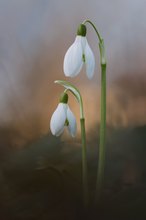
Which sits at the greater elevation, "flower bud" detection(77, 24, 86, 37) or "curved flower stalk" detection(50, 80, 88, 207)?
"flower bud" detection(77, 24, 86, 37)

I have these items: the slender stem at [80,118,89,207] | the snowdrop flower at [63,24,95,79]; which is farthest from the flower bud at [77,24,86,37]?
the slender stem at [80,118,89,207]

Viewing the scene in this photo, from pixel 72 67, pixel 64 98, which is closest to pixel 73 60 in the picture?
pixel 72 67

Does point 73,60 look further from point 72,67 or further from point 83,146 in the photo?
point 83,146

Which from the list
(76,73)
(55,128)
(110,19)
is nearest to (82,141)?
(55,128)

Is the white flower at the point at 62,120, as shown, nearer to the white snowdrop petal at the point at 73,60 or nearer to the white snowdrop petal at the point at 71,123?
the white snowdrop petal at the point at 71,123

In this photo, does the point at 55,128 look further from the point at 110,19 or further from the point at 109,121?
the point at 110,19

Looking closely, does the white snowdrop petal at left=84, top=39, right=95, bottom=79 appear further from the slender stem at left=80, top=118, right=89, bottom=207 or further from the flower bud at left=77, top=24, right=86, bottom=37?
the slender stem at left=80, top=118, right=89, bottom=207

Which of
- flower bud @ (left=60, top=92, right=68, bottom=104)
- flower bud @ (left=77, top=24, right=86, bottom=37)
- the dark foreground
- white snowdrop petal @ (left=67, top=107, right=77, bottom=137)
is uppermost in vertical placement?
flower bud @ (left=77, top=24, right=86, bottom=37)
